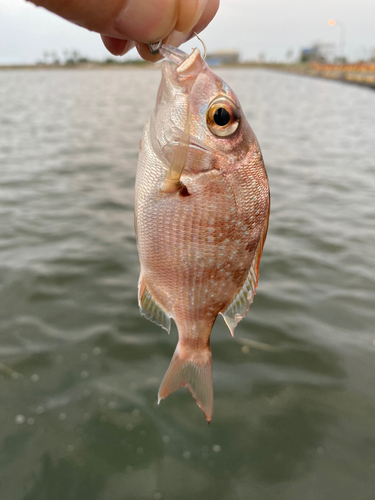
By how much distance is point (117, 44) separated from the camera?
5.75ft

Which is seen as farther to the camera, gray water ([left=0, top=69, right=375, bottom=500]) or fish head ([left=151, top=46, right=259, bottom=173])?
gray water ([left=0, top=69, right=375, bottom=500])

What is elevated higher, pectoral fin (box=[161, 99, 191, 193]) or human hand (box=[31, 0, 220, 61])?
human hand (box=[31, 0, 220, 61])

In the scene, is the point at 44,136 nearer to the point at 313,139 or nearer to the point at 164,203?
the point at 313,139

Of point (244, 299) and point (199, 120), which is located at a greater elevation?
point (199, 120)

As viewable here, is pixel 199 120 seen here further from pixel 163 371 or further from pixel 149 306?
pixel 163 371

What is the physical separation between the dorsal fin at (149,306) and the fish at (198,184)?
0.50 ft

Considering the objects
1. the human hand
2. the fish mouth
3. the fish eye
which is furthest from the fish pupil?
the human hand

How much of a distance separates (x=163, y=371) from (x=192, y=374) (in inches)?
95.0

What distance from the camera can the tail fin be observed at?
1.75 m

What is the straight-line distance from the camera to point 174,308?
1695 mm

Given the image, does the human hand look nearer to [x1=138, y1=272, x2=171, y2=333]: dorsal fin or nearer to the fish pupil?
the fish pupil

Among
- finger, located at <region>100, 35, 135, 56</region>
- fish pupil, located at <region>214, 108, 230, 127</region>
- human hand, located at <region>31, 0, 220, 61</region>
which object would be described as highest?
human hand, located at <region>31, 0, 220, 61</region>

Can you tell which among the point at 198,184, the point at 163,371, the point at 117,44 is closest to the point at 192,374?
the point at 198,184

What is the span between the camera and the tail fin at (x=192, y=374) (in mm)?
1745
